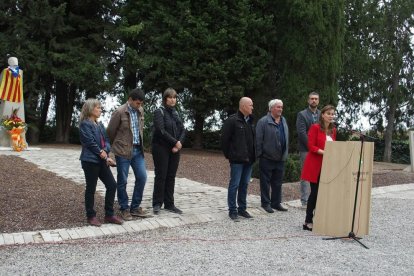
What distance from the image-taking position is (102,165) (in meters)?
6.07

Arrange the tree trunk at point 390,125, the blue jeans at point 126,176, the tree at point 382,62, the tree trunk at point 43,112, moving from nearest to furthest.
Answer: the blue jeans at point 126,176 < the tree at point 382,62 < the tree trunk at point 43,112 < the tree trunk at point 390,125

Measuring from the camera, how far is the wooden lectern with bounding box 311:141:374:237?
5.85m

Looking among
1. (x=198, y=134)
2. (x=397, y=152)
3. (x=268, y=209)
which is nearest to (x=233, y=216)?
(x=268, y=209)

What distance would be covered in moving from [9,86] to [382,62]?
18.7m

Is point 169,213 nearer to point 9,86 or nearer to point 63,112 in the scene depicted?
point 9,86

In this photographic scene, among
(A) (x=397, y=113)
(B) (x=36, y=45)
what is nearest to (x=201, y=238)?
(B) (x=36, y=45)

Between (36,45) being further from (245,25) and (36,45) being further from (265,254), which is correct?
(265,254)

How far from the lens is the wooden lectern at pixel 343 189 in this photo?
5.85 m

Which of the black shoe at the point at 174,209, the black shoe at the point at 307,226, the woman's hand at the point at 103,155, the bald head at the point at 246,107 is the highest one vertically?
the bald head at the point at 246,107

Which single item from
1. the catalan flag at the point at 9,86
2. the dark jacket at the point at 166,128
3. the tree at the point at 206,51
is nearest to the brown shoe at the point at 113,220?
the dark jacket at the point at 166,128

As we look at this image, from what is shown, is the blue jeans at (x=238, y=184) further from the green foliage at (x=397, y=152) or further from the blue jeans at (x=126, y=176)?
the green foliage at (x=397, y=152)

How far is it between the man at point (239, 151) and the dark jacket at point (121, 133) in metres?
1.44

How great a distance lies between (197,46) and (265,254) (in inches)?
592

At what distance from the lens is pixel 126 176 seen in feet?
21.4
